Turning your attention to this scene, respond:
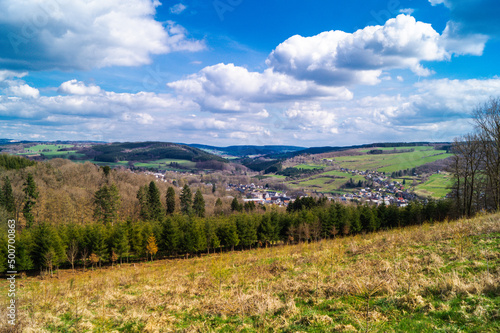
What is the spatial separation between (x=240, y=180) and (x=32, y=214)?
127881 millimetres

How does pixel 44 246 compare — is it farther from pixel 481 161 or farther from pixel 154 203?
pixel 481 161

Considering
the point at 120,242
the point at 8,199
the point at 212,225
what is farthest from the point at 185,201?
the point at 8,199

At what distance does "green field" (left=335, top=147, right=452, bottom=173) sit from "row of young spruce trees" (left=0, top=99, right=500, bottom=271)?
99754 mm

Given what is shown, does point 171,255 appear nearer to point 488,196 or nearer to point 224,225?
point 224,225

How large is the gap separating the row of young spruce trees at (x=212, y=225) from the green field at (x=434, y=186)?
36.6 m

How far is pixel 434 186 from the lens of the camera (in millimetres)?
89938

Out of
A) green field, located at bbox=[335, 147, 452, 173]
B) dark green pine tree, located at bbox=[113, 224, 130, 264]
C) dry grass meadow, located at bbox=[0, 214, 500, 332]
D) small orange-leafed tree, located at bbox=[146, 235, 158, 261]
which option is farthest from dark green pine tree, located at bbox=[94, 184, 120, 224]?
green field, located at bbox=[335, 147, 452, 173]

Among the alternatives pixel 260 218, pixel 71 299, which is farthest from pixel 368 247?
pixel 260 218

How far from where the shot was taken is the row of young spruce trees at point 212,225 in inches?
1095

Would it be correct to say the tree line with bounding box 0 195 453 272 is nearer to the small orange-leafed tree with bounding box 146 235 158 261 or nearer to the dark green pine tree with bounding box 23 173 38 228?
the small orange-leafed tree with bounding box 146 235 158 261

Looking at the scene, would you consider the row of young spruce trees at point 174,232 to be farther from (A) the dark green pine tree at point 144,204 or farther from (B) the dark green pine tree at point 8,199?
(A) the dark green pine tree at point 144,204

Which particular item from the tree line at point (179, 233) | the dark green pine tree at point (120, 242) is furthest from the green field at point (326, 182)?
the dark green pine tree at point (120, 242)


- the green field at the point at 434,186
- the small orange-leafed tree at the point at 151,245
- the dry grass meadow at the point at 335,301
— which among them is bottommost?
the small orange-leafed tree at the point at 151,245

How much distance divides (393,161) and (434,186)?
244 feet
